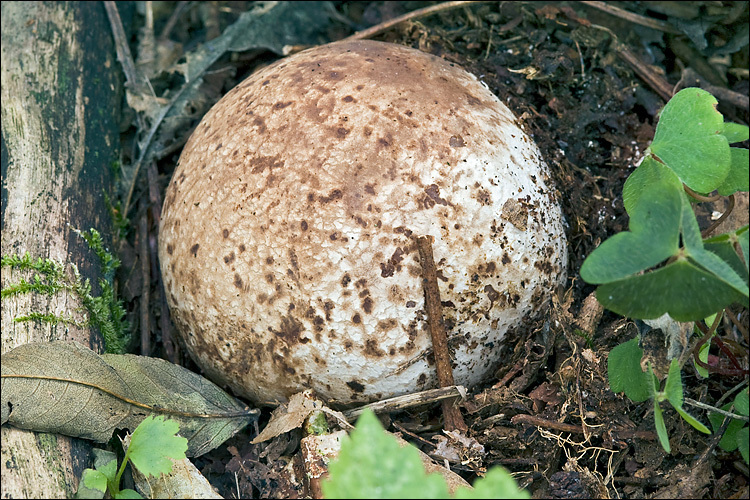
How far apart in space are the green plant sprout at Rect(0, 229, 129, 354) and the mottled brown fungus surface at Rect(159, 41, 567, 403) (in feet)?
0.96

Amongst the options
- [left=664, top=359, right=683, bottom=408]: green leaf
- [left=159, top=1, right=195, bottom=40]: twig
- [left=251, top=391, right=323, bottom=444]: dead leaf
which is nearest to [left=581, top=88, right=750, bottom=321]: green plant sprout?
[left=664, top=359, right=683, bottom=408]: green leaf

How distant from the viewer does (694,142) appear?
5.86ft

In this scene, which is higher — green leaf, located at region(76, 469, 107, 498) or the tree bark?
the tree bark

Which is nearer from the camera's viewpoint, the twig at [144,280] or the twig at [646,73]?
the twig at [144,280]

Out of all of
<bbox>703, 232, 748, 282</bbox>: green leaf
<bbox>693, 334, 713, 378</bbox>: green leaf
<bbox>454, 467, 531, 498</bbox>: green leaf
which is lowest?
<bbox>693, 334, 713, 378</bbox>: green leaf

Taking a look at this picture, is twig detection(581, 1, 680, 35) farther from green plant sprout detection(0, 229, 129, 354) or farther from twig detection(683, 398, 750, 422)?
green plant sprout detection(0, 229, 129, 354)

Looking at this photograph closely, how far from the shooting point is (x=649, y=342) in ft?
6.77

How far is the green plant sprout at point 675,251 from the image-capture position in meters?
1.52

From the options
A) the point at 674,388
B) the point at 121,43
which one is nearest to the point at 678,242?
the point at 674,388

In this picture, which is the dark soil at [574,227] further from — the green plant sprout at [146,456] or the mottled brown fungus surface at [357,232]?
the green plant sprout at [146,456]

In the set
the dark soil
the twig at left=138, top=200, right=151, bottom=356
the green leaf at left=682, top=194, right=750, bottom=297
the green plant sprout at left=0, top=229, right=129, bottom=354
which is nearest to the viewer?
the green leaf at left=682, top=194, right=750, bottom=297

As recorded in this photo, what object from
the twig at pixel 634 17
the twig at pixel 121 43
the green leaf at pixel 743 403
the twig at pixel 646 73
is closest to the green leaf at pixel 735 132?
the green leaf at pixel 743 403

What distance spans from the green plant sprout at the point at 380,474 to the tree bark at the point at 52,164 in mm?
991

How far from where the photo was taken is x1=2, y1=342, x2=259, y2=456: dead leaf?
1.84 m
